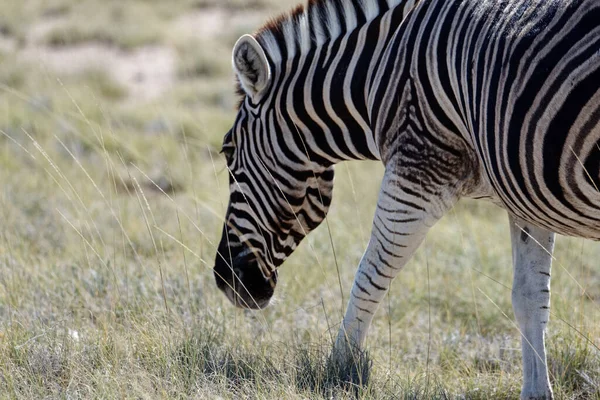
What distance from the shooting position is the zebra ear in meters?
4.11

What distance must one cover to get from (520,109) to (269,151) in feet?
5.00

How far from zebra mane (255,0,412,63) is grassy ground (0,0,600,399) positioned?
0.94 m

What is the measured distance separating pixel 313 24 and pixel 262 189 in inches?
37.4

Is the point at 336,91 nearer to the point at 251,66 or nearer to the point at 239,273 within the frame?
the point at 251,66

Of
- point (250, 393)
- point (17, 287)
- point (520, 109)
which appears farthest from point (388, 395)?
point (17, 287)

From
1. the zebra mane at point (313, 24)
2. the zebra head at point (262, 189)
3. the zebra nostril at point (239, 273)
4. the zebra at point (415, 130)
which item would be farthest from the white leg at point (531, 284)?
the zebra nostril at point (239, 273)

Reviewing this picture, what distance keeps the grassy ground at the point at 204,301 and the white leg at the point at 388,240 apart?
0.14 m

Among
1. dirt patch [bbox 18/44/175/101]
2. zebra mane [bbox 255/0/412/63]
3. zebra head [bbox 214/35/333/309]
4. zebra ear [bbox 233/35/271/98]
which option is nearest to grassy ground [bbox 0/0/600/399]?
zebra head [bbox 214/35/333/309]

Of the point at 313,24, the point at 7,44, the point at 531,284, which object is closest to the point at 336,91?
the point at 313,24

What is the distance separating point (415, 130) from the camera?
365 cm

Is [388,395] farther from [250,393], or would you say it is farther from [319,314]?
[319,314]

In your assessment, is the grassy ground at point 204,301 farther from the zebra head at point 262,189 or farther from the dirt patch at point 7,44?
the dirt patch at point 7,44

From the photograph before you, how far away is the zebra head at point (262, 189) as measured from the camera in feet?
14.0

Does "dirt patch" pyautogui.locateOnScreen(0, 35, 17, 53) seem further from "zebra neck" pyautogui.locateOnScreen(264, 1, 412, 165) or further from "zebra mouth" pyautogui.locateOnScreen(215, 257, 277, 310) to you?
"zebra neck" pyautogui.locateOnScreen(264, 1, 412, 165)
